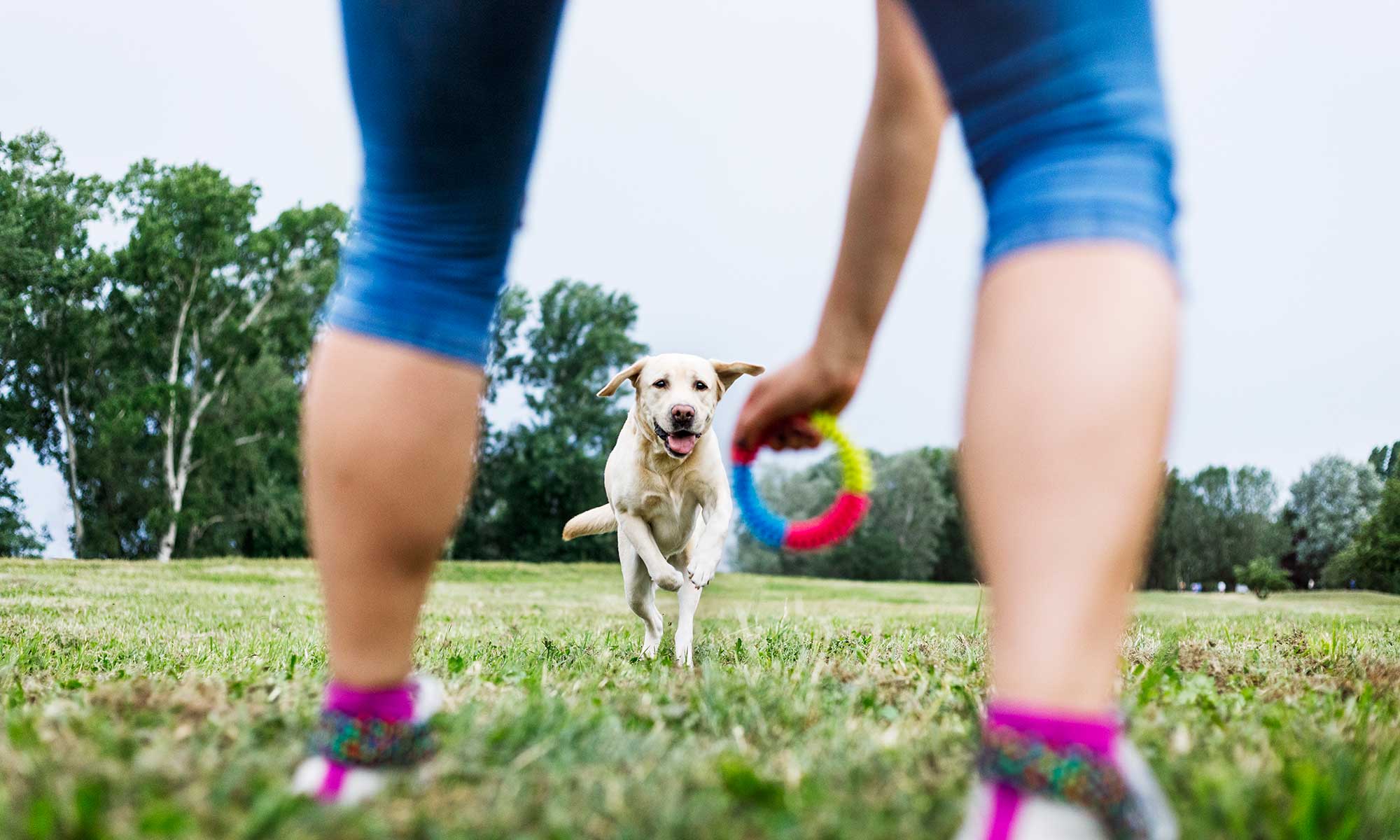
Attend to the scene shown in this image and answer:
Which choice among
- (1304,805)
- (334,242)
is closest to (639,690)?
(1304,805)

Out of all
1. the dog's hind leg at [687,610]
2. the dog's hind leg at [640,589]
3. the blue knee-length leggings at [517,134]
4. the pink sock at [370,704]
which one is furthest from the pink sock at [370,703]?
the dog's hind leg at [640,589]

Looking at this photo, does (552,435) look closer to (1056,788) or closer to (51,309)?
(51,309)

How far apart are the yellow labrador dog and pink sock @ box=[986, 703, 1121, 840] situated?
13.2 feet

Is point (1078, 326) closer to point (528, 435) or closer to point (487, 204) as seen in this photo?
point (487, 204)

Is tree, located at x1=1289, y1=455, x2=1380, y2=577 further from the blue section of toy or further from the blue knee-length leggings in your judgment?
the blue knee-length leggings

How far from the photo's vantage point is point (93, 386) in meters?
34.5

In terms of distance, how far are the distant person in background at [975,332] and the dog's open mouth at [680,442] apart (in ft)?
12.2

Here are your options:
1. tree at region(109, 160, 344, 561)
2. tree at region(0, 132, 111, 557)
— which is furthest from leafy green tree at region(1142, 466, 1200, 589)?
tree at region(0, 132, 111, 557)

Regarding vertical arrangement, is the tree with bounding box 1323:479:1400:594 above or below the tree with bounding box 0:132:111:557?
below

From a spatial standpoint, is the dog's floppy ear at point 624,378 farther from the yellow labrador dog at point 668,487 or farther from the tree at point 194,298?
the tree at point 194,298

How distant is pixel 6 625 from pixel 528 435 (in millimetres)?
36877

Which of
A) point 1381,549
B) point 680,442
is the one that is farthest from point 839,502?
point 1381,549

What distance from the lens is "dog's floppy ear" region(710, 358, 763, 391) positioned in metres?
5.53

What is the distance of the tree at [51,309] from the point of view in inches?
1233
